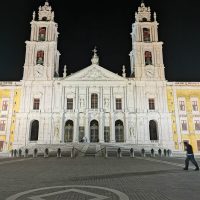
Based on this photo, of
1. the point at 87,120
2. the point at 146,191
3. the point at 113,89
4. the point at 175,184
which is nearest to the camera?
the point at 146,191

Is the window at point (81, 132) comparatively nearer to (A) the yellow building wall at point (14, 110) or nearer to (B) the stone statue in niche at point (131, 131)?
(B) the stone statue in niche at point (131, 131)

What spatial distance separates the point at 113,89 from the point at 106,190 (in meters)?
31.0

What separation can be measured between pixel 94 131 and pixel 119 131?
3.96 meters

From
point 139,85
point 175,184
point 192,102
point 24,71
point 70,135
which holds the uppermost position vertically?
point 24,71

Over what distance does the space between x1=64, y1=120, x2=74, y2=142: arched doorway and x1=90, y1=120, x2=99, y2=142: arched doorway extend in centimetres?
301

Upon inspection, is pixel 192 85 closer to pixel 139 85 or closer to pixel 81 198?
pixel 139 85

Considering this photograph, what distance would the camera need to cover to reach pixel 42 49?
131ft

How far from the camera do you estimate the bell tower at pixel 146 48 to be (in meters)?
38.6

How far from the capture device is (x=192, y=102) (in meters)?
37.3

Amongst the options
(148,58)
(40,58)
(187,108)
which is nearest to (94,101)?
(40,58)

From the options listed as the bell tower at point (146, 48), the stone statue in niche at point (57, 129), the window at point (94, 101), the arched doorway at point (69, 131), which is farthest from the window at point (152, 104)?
the stone statue in niche at point (57, 129)

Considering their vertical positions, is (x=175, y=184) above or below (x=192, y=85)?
below

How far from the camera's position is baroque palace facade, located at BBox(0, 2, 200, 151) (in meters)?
34.9

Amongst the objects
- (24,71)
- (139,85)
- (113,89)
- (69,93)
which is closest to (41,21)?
(24,71)
